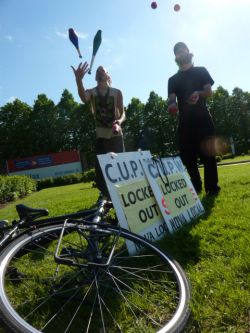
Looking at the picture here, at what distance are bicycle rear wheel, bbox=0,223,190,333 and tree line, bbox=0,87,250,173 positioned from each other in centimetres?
6714

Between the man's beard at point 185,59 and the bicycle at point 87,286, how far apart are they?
328cm

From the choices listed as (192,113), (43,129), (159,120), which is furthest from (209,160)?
(159,120)

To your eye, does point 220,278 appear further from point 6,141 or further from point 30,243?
point 6,141

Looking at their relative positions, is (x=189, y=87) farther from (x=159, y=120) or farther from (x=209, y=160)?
(x=159, y=120)

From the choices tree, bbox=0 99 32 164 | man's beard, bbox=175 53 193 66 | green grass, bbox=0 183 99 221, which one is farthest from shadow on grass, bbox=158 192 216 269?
tree, bbox=0 99 32 164

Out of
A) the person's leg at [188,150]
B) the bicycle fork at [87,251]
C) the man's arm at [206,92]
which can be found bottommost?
the bicycle fork at [87,251]

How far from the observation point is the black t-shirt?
5359 mm

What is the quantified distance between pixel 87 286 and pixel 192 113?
3599 mm

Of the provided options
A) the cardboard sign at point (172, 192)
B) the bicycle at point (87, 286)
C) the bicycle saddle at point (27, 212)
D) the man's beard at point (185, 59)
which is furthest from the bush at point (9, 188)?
the bicycle at point (87, 286)

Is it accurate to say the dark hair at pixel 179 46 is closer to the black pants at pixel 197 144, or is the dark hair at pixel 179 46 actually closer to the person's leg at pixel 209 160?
the black pants at pixel 197 144

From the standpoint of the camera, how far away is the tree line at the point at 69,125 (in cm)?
7081

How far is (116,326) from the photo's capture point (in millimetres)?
2049

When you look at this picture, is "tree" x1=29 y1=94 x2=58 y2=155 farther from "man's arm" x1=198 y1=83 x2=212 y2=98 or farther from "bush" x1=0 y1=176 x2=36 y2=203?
"man's arm" x1=198 y1=83 x2=212 y2=98

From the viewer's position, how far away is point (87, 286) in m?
2.45
